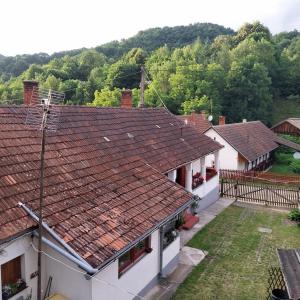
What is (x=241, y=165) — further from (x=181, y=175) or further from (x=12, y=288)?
(x=12, y=288)

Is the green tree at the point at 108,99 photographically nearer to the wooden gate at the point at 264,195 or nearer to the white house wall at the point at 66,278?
the wooden gate at the point at 264,195

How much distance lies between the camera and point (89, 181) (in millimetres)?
10820

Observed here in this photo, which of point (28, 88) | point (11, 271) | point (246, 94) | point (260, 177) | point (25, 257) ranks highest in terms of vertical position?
point (246, 94)

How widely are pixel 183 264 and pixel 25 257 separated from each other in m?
7.27

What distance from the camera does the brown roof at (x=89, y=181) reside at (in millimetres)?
8438

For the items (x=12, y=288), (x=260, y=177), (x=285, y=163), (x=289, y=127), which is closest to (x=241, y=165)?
(x=260, y=177)

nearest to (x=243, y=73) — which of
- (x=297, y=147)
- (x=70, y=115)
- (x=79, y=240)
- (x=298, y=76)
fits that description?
(x=298, y=76)

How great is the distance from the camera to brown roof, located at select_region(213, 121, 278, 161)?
3216 cm

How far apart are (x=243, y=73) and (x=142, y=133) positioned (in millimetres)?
51996

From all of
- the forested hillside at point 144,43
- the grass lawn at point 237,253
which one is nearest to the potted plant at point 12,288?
the grass lawn at point 237,253

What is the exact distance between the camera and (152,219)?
35.0 feet

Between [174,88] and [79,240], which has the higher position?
[174,88]

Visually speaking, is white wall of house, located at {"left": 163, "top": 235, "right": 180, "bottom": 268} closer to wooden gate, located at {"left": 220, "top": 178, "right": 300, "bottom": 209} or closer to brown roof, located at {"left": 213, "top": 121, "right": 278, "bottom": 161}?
wooden gate, located at {"left": 220, "top": 178, "right": 300, "bottom": 209}

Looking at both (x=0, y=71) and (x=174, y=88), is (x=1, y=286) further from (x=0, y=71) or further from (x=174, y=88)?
(x=0, y=71)
